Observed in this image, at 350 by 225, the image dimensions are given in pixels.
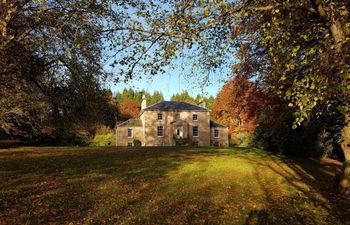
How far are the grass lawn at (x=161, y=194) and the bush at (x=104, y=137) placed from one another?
41731 millimetres

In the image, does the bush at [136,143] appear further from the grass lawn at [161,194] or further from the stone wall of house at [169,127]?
the grass lawn at [161,194]

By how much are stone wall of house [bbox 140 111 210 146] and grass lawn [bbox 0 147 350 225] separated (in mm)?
35609

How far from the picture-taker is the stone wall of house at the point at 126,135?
55.0 meters

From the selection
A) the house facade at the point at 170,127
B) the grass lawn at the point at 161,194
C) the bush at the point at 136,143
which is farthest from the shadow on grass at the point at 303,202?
the house facade at the point at 170,127

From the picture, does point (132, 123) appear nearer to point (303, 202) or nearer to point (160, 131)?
point (160, 131)

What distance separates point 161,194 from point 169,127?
1672 inches

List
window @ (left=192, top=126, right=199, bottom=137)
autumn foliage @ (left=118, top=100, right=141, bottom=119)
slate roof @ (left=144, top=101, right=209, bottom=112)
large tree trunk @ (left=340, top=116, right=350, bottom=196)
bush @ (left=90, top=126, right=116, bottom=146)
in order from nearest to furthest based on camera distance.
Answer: large tree trunk @ (left=340, top=116, right=350, bottom=196)
slate roof @ (left=144, top=101, right=209, bottom=112)
window @ (left=192, top=126, right=199, bottom=137)
bush @ (left=90, top=126, right=116, bottom=146)
autumn foliage @ (left=118, top=100, right=141, bottom=119)

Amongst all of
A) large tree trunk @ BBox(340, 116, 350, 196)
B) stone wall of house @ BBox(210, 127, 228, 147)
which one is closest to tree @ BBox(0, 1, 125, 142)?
large tree trunk @ BBox(340, 116, 350, 196)

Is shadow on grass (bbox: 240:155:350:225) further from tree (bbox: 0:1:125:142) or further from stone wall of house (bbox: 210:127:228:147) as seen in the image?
stone wall of house (bbox: 210:127:228:147)

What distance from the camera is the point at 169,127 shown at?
53.0m

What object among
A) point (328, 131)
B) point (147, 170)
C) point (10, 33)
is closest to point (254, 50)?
point (147, 170)

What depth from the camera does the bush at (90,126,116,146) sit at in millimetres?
58062

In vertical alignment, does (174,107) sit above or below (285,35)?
above

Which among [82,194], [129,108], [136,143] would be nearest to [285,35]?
[82,194]
